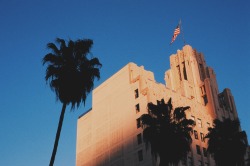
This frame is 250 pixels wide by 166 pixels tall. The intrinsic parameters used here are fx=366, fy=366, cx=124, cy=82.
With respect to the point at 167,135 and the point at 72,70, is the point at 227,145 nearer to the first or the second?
the point at 167,135

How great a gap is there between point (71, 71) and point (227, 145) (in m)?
24.9

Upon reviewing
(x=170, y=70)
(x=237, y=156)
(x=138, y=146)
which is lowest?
(x=237, y=156)

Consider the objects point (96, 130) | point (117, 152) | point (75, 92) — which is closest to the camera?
point (75, 92)

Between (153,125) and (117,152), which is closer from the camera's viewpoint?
(153,125)

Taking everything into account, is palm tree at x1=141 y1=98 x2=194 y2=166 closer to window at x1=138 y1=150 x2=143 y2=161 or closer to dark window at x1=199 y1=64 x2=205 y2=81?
window at x1=138 y1=150 x2=143 y2=161

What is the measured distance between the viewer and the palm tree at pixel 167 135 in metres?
43.8

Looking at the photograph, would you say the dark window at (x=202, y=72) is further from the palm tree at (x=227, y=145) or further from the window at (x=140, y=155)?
the palm tree at (x=227, y=145)

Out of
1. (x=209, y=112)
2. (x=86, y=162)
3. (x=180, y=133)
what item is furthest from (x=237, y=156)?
(x=86, y=162)

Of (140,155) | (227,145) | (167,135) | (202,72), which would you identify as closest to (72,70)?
(167,135)

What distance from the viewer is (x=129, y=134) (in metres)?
76.5

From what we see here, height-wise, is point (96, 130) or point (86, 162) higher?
point (96, 130)

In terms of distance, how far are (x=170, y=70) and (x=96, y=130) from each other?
85.6ft

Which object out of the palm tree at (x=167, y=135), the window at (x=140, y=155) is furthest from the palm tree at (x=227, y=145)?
the window at (x=140, y=155)

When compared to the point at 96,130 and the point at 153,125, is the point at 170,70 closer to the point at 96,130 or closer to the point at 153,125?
the point at 96,130
